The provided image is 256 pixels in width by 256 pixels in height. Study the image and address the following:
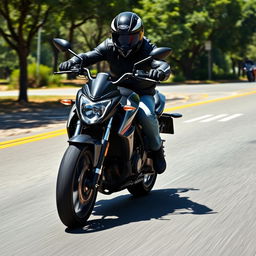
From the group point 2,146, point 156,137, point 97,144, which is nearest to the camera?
point 97,144

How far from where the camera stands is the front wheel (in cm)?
484

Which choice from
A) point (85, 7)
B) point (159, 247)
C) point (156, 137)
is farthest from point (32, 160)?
point (85, 7)

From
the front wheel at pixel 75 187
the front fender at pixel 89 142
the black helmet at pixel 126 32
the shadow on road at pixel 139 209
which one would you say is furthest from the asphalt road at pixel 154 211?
the black helmet at pixel 126 32

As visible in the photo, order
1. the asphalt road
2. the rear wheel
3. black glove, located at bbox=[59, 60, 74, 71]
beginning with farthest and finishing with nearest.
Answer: the rear wheel, black glove, located at bbox=[59, 60, 74, 71], the asphalt road

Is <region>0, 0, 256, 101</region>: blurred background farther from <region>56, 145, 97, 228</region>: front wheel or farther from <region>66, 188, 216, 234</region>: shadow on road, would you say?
<region>56, 145, 97, 228</region>: front wheel

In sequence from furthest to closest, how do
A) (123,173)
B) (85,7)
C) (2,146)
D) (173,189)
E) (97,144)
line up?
(85,7), (2,146), (173,189), (123,173), (97,144)

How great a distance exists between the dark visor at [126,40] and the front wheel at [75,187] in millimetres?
1047

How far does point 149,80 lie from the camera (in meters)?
5.34

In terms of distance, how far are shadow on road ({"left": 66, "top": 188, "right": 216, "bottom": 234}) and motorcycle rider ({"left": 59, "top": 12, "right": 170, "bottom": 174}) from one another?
53 cm

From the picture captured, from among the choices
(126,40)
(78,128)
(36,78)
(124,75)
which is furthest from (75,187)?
(36,78)

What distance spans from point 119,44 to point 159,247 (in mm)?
1873

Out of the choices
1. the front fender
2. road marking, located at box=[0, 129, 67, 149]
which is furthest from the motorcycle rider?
road marking, located at box=[0, 129, 67, 149]

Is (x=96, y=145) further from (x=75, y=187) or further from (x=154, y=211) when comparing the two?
(x=154, y=211)

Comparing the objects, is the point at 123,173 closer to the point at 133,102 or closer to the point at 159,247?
the point at 133,102
